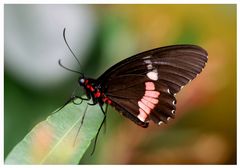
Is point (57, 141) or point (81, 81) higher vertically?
point (81, 81)

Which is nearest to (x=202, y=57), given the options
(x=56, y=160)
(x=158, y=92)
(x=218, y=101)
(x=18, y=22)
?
(x=158, y=92)

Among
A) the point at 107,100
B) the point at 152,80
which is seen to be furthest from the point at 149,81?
the point at 107,100

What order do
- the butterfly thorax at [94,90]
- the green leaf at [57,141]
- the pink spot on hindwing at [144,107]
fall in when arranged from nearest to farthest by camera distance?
the green leaf at [57,141] < the butterfly thorax at [94,90] < the pink spot on hindwing at [144,107]

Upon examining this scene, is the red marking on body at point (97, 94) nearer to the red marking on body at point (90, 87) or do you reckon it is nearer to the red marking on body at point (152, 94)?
the red marking on body at point (90, 87)

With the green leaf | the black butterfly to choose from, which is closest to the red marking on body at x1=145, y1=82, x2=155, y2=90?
the black butterfly

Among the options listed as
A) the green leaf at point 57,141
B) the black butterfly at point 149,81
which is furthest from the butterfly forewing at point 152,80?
the green leaf at point 57,141

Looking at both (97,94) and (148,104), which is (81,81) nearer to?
(97,94)
